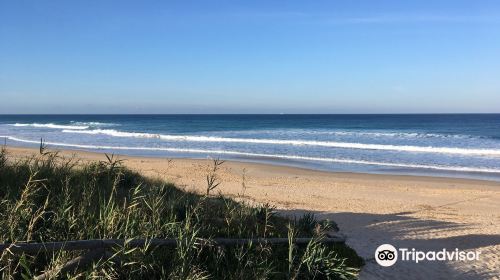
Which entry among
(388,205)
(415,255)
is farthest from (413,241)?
(388,205)

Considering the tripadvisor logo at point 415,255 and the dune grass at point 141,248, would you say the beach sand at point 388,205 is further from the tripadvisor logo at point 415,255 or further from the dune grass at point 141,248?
the dune grass at point 141,248

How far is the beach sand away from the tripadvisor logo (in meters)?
0.12

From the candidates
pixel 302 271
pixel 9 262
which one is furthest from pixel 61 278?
pixel 302 271

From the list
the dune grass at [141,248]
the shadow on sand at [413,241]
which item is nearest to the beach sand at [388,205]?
the shadow on sand at [413,241]

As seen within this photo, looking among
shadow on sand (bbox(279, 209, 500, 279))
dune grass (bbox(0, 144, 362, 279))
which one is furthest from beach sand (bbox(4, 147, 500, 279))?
dune grass (bbox(0, 144, 362, 279))

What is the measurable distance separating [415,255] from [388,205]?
567 cm

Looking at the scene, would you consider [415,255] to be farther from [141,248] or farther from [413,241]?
[141,248]

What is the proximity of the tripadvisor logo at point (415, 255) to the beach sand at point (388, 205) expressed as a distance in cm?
12

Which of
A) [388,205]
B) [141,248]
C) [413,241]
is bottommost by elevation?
[388,205]

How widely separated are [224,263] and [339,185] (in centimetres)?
1119

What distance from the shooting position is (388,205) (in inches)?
478

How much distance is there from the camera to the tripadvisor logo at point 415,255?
640cm

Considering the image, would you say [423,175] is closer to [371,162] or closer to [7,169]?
[371,162]

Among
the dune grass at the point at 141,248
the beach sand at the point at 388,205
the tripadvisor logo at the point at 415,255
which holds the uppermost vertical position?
the dune grass at the point at 141,248
